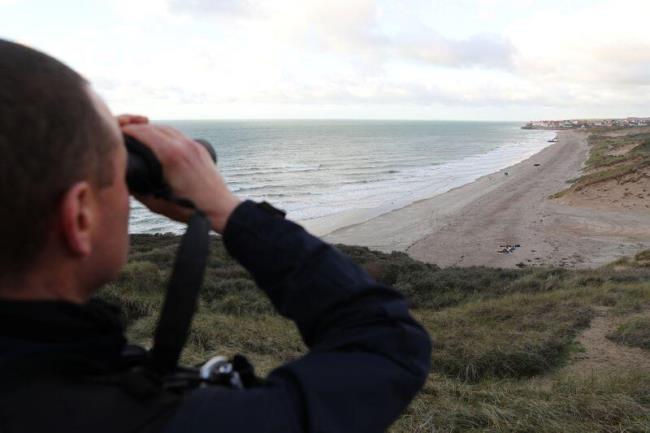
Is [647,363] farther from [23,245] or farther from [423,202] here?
[423,202]

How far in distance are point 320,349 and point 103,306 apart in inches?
15.5

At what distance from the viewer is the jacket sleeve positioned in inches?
35.1

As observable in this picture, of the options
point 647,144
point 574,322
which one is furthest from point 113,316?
point 647,144

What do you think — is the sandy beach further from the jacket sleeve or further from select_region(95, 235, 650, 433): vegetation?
the jacket sleeve

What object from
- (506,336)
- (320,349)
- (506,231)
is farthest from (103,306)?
(506,231)

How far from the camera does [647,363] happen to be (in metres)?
6.55

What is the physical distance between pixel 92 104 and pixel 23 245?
0.82 ft

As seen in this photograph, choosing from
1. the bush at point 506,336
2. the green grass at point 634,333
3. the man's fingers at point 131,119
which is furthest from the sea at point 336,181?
the man's fingers at point 131,119

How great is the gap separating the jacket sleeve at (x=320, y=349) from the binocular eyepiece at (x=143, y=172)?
0.52 ft

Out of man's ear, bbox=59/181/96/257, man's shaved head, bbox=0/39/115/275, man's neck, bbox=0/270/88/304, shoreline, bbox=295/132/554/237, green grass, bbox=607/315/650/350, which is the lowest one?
shoreline, bbox=295/132/554/237

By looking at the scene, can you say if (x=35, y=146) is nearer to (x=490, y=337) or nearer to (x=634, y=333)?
(x=490, y=337)

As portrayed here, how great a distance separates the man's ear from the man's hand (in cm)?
24

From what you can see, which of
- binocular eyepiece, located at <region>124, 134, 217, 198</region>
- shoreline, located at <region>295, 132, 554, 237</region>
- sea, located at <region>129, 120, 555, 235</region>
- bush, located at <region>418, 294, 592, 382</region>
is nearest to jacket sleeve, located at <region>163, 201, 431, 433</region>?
binocular eyepiece, located at <region>124, 134, 217, 198</region>

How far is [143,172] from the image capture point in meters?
1.05
